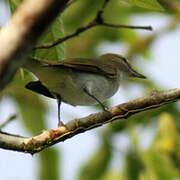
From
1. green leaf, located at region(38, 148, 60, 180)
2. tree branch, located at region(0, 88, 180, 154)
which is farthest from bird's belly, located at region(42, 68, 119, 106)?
tree branch, located at region(0, 88, 180, 154)

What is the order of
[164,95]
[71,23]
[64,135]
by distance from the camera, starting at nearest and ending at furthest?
[164,95], [64,135], [71,23]

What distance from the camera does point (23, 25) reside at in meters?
0.98

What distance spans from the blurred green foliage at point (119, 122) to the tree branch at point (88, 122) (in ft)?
1.58

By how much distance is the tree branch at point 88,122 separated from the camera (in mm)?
2092

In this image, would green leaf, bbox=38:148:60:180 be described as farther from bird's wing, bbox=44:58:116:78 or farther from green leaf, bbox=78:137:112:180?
bird's wing, bbox=44:58:116:78

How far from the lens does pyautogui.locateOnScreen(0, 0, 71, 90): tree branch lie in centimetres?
95

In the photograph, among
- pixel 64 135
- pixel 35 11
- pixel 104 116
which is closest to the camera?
pixel 35 11

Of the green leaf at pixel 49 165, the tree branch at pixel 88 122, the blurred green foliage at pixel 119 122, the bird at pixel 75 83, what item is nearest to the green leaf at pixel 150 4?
the tree branch at pixel 88 122

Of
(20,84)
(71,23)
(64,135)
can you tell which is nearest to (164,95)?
(64,135)

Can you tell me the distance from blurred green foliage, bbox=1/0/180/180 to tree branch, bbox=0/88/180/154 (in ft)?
1.58

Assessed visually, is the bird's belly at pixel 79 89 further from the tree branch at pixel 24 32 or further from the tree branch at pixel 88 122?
the tree branch at pixel 24 32

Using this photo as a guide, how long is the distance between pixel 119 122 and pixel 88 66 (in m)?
0.76

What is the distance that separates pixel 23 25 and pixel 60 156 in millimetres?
3344

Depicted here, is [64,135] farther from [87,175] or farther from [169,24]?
[169,24]
